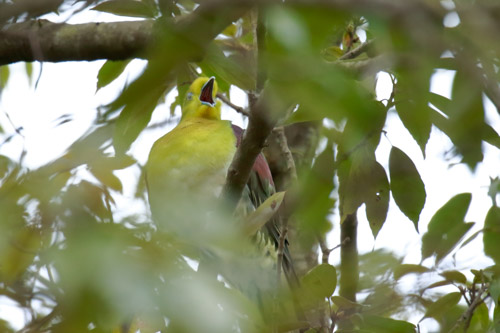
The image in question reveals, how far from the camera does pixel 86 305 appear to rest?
696 millimetres

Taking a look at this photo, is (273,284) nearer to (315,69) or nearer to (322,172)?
(322,172)

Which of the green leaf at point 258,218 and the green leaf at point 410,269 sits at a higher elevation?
the green leaf at point 258,218

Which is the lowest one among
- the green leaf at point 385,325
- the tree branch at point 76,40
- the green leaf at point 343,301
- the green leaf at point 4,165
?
the green leaf at point 385,325

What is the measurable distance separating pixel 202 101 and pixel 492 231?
152 cm

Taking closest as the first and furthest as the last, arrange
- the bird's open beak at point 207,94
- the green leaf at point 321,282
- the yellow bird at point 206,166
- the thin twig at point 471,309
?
the green leaf at point 321,282 → the thin twig at point 471,309 → the yellow bird at point 206,166 → the bird's open beak at point 207,94

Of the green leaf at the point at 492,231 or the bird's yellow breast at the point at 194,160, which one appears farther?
the bird's yellow breast at the point at 194,160

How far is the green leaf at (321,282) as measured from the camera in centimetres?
177

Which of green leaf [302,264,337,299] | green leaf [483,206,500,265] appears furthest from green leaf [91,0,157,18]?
green leaf [483,206,500,265]

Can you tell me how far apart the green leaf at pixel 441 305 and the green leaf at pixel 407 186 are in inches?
14.5

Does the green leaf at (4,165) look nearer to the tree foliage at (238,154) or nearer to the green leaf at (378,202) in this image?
the tree foliage at (238,154)

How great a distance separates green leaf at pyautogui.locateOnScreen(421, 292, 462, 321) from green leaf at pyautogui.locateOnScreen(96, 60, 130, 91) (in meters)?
1.26

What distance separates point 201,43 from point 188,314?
27 centimetres

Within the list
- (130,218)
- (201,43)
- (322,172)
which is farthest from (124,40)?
(201,43)

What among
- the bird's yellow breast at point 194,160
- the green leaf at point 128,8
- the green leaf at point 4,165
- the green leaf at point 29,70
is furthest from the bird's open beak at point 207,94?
the green leaf at point 4,165
